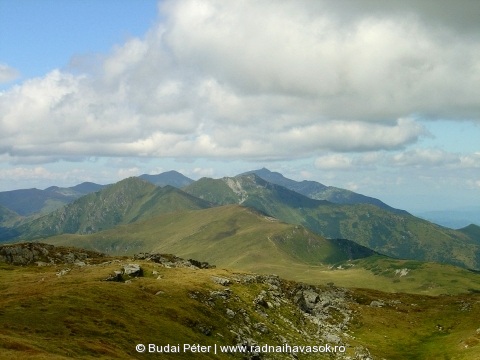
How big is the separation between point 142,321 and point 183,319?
9208 millimetres

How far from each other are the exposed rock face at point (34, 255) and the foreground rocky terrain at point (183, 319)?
33 cm

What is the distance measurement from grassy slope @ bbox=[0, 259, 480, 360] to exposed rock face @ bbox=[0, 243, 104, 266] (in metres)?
8.29

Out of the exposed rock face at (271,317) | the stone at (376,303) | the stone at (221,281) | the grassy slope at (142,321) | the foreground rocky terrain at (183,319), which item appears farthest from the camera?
the stone at (376,303)

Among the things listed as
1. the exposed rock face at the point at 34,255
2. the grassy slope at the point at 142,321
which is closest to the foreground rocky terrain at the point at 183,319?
the grassy slope at the point at 142,321

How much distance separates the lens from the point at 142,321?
64.2 m

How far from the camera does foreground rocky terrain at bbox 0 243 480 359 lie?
53.1 m

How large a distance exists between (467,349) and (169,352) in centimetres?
7851

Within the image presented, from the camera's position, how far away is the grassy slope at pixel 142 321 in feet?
163

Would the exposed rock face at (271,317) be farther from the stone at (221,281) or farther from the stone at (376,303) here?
the stone at (376,303)

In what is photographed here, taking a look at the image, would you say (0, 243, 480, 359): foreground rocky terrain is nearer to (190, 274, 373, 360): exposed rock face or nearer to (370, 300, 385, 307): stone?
(190, 274, 373, 360): exposed rock face

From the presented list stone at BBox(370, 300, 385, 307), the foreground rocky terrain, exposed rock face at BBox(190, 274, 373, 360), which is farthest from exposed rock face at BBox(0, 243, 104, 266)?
stone at BBox(370, 300, 385, 307)

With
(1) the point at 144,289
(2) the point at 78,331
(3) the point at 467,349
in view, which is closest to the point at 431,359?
(3) the point at 467,349

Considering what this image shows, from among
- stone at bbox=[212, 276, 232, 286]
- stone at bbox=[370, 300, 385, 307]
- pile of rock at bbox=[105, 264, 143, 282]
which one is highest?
pile of rock at bbox=[105, 264, 143, 282]

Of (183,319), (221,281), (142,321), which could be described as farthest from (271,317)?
(142,321)
